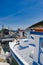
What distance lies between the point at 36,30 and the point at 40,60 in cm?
108

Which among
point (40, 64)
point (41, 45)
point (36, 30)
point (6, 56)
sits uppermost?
point (36, 30)

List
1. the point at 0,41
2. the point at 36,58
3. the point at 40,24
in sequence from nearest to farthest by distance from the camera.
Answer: the point at 36,58 → the point at 40,24 → the point at 0,41

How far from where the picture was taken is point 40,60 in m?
4.60

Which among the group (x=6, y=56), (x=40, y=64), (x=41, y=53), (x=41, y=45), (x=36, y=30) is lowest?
(x=6, y=56)

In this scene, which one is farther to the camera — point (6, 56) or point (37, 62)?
point (6, 56)

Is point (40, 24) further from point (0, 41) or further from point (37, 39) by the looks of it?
point (0, 41)

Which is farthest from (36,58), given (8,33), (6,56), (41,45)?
(8,33)

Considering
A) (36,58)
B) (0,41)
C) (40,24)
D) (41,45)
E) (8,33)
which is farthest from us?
(8,33)

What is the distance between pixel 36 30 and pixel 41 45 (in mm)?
572

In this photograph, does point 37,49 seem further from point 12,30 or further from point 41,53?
point 12,30

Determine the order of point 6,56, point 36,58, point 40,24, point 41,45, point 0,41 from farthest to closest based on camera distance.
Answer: point 0,41 < point 6,56 < point 40,24 < point 36,58 < point 41,45

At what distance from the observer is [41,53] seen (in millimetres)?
4559

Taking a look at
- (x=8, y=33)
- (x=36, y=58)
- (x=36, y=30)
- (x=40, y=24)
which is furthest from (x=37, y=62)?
(x=8, y=33)

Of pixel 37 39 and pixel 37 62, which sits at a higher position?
pixel 37 39
